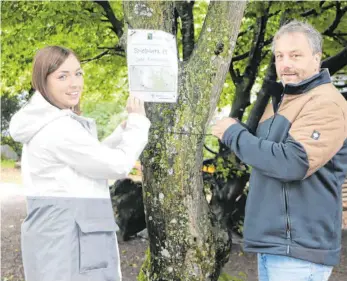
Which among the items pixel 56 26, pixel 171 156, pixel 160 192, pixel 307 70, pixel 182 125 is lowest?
pixel 160 192

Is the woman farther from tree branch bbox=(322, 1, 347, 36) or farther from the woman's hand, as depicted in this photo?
tree branch bbox=(322, 1, 347, 36)

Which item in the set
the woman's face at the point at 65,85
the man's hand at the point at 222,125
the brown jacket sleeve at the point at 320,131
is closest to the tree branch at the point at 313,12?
the man's hand at the point at 222,125

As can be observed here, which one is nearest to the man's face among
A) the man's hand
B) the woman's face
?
the man's hand

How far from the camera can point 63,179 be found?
2.41 metres

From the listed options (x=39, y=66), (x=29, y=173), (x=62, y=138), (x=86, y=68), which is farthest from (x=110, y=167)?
(x=86, y=68)

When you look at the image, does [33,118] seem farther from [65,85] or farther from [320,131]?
[320,131]

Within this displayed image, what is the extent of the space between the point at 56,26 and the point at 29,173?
469cm

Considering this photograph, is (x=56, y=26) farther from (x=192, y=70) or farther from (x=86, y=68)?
(x=192, y=70)

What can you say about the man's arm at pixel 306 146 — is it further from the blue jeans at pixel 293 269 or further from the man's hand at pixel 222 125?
the blue jeans at pixel 293 269

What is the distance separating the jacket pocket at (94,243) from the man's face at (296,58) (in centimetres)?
119

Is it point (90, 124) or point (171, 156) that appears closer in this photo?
point (90, 124)

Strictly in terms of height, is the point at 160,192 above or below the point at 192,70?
below

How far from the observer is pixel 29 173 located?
2477mm

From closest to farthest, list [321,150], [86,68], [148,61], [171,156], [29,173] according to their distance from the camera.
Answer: [321,150], [29,173], [148,61], [171,156], [86,68]
